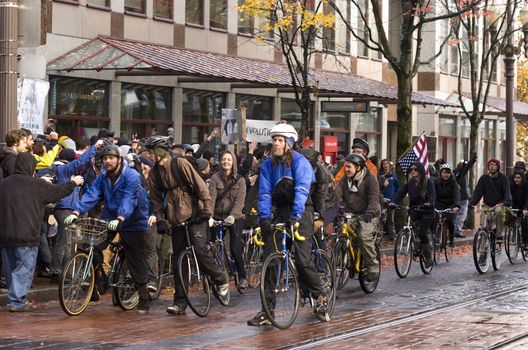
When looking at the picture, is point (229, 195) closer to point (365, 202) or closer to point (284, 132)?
point (365, 202)

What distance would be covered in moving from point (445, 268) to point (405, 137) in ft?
21.9

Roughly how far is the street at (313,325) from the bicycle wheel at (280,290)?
0.15 metres

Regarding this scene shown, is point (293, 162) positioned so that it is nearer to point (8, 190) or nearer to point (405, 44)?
point (8, 190)

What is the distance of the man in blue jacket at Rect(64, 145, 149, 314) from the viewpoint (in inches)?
543

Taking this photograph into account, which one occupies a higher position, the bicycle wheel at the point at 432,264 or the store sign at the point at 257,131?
the store sign at the point at 257,131

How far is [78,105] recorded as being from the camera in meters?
29.0

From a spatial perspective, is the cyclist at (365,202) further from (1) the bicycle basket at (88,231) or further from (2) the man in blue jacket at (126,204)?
(1) the bicycle basket at (88,231)

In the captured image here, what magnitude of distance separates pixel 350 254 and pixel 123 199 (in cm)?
379

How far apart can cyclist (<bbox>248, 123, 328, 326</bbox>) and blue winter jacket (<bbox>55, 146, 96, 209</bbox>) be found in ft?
10.7

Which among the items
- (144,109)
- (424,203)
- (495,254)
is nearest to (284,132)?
(424,203)

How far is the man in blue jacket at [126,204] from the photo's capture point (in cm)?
1380

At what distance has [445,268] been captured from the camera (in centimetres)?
2108

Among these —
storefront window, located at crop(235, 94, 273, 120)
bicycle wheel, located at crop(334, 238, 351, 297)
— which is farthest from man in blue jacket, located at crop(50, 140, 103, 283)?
storefront window, located at crop(235, 94, 273, 120)

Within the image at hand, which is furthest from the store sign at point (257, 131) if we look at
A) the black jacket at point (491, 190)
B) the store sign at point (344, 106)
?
the black jacket at point (491, 190)
